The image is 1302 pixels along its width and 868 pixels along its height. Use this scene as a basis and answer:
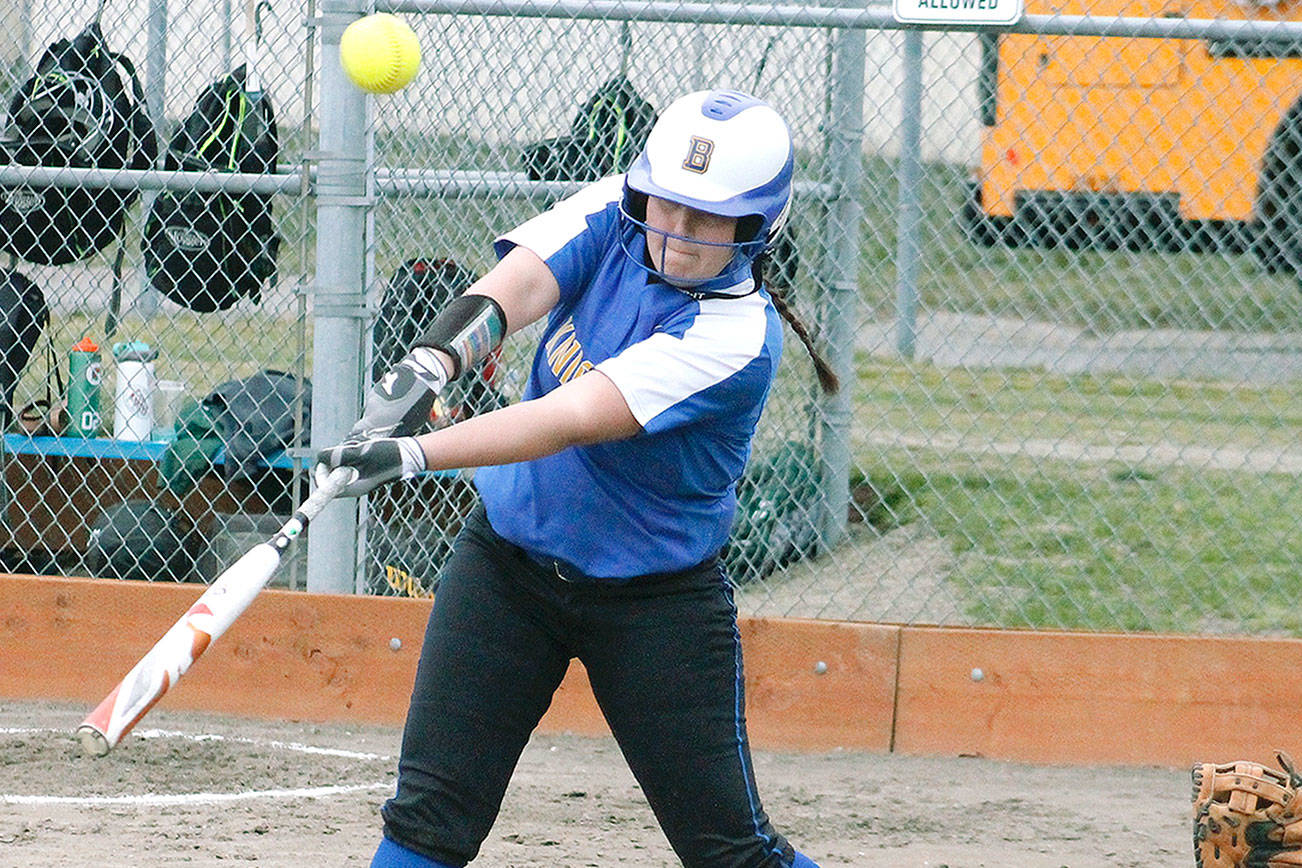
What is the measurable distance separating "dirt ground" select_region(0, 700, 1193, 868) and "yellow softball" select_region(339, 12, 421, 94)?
1.92 metres

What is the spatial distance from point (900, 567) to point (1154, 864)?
210cm

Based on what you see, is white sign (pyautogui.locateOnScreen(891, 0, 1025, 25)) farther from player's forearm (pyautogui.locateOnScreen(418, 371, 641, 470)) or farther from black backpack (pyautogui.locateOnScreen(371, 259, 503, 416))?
player's forearm (pyautogui.locateOnScreen(418, 371, 641, 470))

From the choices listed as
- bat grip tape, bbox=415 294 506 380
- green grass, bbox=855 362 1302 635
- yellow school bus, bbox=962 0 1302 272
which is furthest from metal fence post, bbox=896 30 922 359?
bat grip tape, bbox=415 294 506 380

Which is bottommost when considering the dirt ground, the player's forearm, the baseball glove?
the dirt ground

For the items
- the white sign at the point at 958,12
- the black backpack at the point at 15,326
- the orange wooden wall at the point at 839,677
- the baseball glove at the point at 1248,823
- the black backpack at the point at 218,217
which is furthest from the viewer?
the black backpack at the point at 15,326

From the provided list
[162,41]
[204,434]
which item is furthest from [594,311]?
[162,41]

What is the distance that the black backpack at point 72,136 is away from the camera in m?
5.30

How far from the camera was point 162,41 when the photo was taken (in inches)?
215

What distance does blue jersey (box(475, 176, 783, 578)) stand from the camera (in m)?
2.68

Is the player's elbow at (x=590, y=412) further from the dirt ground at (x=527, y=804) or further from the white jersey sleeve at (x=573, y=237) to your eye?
the dirt ground at (x=527, y=804)

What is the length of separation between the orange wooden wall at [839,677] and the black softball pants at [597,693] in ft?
6.56

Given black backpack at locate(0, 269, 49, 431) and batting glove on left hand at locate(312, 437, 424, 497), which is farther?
black backpack at locate(0, 269, 49, 431)

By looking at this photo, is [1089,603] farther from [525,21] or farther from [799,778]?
[525,21]

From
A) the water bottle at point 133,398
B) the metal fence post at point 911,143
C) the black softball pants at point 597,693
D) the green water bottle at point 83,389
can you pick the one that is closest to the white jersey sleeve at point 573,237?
the black softball pants at point 597,693
